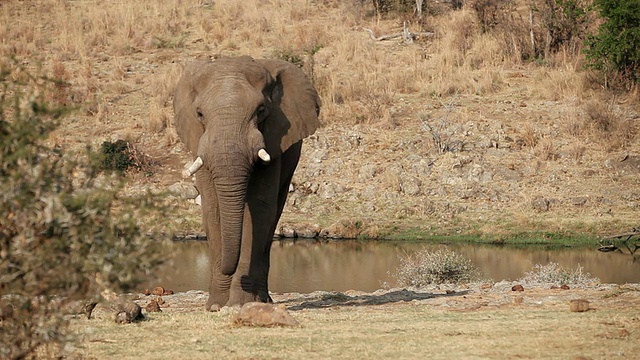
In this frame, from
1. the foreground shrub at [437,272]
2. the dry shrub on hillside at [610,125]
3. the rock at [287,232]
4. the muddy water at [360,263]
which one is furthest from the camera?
the dry shrub on hillside at [610,125]

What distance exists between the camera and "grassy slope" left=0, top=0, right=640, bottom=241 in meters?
27.8

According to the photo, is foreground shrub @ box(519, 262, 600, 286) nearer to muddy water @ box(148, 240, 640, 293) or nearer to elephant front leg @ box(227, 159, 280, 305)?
muddy water @ box(148, 240, 640, 293)

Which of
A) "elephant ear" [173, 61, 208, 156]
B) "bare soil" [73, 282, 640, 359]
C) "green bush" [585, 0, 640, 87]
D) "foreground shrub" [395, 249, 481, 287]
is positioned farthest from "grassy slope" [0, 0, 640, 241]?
"bare soil" [73, 282, 640, 359]

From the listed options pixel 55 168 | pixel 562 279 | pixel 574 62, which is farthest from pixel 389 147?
pixel 55 168

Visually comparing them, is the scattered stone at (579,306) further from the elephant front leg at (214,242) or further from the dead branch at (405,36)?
the dead branch at (405,36)

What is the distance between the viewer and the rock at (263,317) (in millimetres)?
11672

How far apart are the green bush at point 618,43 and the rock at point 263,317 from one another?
22.8m

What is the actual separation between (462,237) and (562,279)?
7.65 meters

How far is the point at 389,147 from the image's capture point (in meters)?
30.9

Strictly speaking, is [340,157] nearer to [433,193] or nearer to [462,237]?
[433,193]

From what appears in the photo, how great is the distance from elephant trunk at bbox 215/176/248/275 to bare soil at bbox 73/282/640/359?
75cm

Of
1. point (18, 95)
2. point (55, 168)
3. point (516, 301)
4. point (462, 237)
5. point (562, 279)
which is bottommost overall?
point (462, 237)

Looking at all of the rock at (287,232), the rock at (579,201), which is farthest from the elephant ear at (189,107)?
the rock at (579,201)

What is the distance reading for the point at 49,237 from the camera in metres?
7.86
